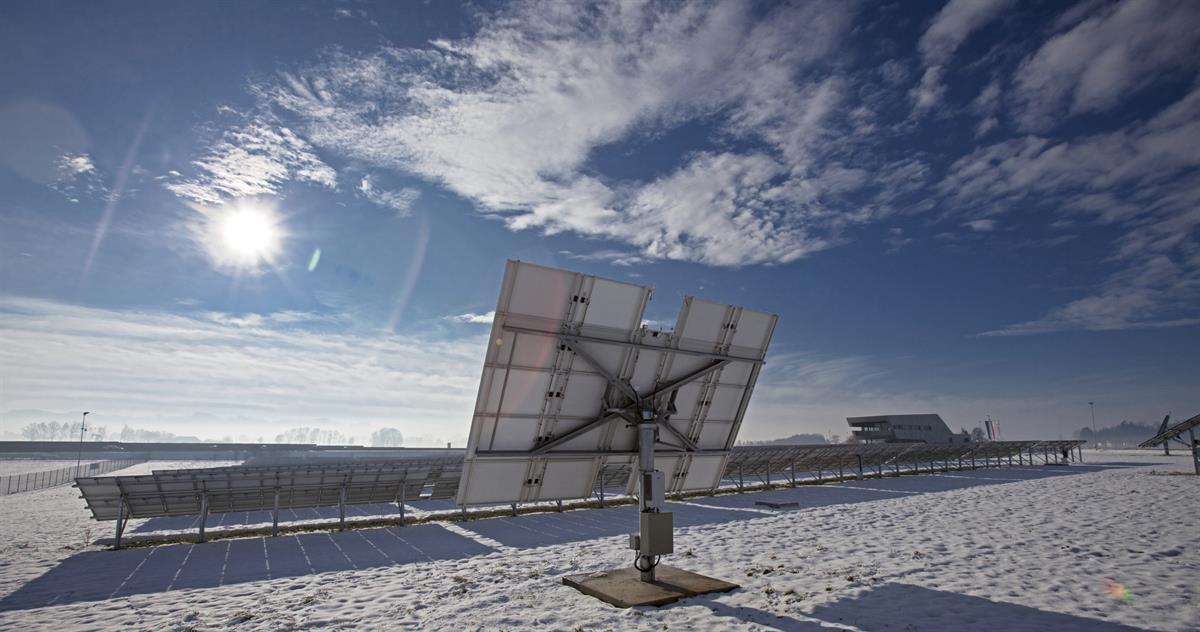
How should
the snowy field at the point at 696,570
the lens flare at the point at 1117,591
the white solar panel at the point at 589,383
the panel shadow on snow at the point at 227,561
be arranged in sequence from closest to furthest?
the snowy field at the point at 696,570 → the lens flare at the point at 1117,591 → the white solar panel at the point at 589,383 → the panel shadow on snow at the point at 227,561

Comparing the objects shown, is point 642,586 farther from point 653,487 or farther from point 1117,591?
point 1117,591

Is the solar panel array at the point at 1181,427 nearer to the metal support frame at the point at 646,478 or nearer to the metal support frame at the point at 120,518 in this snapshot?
the metal support frame at the point at 646,478

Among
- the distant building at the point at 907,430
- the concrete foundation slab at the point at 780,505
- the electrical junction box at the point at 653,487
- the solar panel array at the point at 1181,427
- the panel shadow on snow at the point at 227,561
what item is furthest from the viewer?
the distant building at the point at 907,430

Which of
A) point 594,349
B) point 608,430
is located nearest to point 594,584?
point 608,430

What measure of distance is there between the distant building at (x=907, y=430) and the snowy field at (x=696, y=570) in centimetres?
4241

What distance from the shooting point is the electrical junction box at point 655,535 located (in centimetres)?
1077

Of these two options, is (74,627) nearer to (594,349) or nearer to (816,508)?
(594,349)

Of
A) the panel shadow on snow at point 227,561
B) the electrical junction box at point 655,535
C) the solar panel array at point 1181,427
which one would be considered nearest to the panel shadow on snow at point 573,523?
the panel shadow on snow at point 227,561

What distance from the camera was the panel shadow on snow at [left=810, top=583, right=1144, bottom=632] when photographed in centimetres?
854

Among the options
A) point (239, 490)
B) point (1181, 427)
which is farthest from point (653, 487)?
point (1181, 427)

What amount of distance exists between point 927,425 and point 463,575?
6569cm

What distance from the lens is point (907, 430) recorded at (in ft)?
213

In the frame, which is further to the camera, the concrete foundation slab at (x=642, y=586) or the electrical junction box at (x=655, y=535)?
the electrical junction box at (x=655, y=535)

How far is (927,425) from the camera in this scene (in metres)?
63.8
